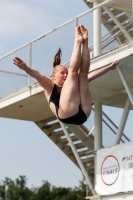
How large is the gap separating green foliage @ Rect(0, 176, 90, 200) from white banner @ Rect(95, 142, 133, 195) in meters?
29.0

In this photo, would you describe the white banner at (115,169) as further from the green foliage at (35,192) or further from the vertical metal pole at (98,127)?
the green foliage at (35,192)

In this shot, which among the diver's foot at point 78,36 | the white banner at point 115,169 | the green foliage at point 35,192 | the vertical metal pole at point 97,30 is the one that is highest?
the green foliage at point 35,192

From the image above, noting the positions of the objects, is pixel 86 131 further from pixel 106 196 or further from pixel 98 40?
pixel 98 40

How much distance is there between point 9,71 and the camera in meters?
20.9

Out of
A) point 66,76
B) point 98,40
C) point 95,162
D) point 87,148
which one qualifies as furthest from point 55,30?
point 66,76

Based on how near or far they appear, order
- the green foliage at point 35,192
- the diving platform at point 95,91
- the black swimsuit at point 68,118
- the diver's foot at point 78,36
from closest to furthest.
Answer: the diver's foot at point 78,36
the black swimsuit at point 68,118
the diving platform at point 95,91
the green foliage at point 35,192

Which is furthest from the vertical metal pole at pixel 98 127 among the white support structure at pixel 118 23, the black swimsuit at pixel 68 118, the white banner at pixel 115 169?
the black swimsuit at pixel 68 118

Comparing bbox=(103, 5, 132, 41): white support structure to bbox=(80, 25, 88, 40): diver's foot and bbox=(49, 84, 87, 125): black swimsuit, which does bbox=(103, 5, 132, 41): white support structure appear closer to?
bbox=(49, 84, 87, 125): black swimsuit

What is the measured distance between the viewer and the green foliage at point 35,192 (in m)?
48.9

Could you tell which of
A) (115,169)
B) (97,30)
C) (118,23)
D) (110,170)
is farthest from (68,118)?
(118,23)

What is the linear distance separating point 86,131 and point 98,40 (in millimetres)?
5755

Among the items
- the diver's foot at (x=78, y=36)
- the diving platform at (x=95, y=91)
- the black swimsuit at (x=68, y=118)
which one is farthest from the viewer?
the diving platform at (x=95, y=91)

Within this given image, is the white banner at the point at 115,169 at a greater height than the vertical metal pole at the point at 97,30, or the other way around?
the vertical metal pole at the point at 97,30

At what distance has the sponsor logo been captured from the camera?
62.5 ft
